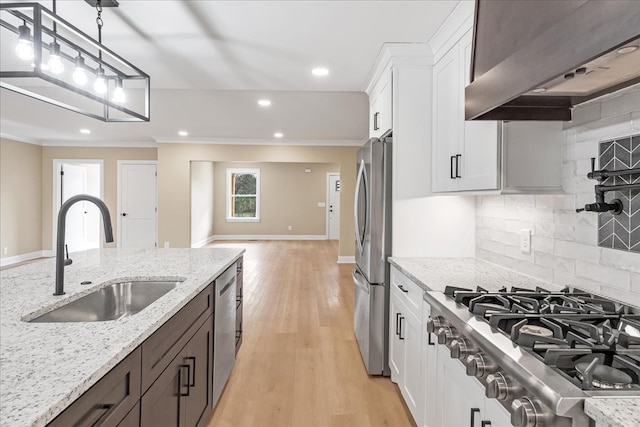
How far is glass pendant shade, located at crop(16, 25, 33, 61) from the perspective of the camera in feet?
5.28

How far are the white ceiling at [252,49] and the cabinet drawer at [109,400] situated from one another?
6.70ft

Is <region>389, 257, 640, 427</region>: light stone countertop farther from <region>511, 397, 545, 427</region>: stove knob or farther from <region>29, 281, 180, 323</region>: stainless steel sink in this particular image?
<region>29, 281, 180, 323</region>: stainless steel sink

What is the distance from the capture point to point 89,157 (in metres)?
8.02

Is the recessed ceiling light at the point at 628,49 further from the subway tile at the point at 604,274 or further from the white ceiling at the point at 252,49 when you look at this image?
the white ceiling at the point at 252,49

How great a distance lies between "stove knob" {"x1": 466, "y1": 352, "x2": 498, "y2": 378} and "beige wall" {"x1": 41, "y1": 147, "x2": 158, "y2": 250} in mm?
8192

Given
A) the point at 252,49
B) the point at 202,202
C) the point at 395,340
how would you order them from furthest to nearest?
the point at 202,202 → the point at 252,49 → the point at 395,340

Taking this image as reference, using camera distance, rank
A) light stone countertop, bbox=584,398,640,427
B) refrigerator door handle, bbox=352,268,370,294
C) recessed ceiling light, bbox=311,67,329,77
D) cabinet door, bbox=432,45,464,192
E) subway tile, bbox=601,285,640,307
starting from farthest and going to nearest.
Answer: recessed ceiling light, bbox=311,67,329,77 < refrigerator door handle, bbox=352,268,370,294 < cabinet door, bbox=432,45,464,192 < subway tile, bbox=601,285,640,307 < light stone countertop, bbox=584,398,640,427

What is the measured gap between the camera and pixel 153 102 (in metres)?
4.86

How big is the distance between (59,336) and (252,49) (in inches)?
95.7

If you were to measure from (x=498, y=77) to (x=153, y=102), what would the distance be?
4.71 m

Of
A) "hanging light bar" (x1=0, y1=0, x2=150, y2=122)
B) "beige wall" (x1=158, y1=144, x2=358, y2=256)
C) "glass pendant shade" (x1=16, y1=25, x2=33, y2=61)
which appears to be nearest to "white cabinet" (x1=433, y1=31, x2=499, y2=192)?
"hanging light bar" (x1=0, y1=0, x2=150, y2=122)

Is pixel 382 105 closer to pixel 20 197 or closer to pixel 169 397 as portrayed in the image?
pixel 169 397

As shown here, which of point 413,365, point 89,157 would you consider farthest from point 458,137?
point 89,157

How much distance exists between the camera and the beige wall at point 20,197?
6.92 meters
